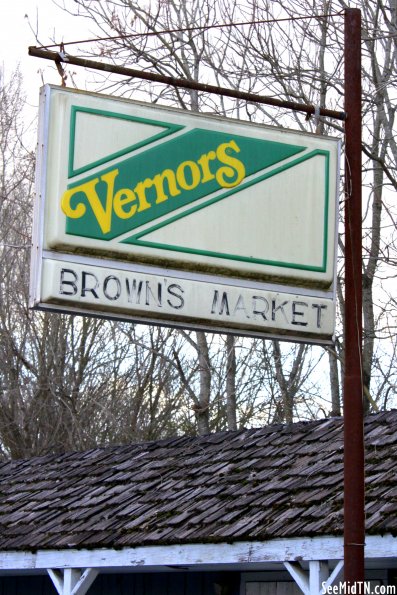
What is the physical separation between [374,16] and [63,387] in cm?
964

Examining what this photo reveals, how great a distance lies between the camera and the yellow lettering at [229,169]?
6109 millimetres

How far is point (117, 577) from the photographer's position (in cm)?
1061

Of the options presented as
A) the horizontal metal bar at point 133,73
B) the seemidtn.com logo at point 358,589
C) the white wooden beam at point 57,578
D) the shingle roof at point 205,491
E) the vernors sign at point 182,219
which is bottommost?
the white wooden beam at point 57,578

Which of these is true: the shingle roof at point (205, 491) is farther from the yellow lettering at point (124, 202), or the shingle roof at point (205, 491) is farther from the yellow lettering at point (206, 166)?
the yellow lettering at point (124, 202)

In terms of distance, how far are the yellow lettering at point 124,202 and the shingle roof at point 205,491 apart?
2594 millimetres

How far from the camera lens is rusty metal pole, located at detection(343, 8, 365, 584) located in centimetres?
549

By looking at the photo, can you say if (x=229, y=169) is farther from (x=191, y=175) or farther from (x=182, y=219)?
(x=182, y=219)

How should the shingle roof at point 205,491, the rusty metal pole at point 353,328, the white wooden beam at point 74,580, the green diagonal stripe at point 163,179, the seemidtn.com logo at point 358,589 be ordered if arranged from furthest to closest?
the white wooden beam at point 74,580 → the shingle roof at point 205,491 → the green diagonal stripe at point 163,179 → the rusty metal pole at point 353,328 → the seemidtn.com logo at point 358,589

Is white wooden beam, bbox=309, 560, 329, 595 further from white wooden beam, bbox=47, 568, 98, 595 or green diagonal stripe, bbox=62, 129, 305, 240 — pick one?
green diagonal stripe, bbox=62, 129, 305, 240

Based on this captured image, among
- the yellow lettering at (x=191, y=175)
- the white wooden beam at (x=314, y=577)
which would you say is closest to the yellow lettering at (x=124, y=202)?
the yellow lettering at (x=191, y=175)

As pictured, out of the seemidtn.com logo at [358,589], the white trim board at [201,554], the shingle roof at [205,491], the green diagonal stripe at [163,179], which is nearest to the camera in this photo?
the seemidtn.com logo at [358,589]

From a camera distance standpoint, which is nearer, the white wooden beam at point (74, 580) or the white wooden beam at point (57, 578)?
the white wooden beam at point (74, 580)

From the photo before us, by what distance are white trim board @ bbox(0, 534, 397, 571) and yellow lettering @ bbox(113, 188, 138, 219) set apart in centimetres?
266

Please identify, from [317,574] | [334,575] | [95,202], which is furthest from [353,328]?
[317,574]
